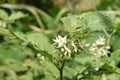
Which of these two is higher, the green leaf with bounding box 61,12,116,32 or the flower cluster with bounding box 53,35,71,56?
the green leaf with bounding box 61,12,116,32

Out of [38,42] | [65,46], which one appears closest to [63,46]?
[65,46]

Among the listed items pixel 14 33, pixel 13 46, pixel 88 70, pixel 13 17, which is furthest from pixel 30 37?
pixel 13 46

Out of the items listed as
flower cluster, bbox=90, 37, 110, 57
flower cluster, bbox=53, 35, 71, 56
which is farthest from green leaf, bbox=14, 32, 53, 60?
flower cluster, bbox=90, 37, 110, 57

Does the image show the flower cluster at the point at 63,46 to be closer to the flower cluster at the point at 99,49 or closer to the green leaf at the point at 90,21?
the green leaf at the point at 90,21

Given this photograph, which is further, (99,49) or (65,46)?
(99,49)

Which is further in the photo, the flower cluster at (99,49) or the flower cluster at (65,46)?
the flower cluster at (99,49)

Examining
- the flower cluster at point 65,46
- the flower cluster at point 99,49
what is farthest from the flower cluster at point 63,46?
the flower cluster at point 99,49

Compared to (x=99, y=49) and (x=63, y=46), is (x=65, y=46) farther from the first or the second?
(x=99, y=49)

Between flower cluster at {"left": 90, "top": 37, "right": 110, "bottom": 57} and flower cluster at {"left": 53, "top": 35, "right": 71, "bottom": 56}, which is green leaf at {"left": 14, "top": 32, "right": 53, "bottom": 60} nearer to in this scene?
flower cluster at {"left": 53, "top": 35, "right": 71, "bottom": 56}

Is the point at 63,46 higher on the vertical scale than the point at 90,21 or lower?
lower

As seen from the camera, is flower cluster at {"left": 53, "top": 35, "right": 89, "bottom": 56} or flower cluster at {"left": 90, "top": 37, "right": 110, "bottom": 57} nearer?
flower cluster at {"left": 53, "top": 35, "right": 89, "bottom": 56}

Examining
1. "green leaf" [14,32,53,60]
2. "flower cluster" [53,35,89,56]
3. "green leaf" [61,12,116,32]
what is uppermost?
"green leaf" [61,12,116,32]

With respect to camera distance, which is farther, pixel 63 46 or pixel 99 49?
pixel 99 49
